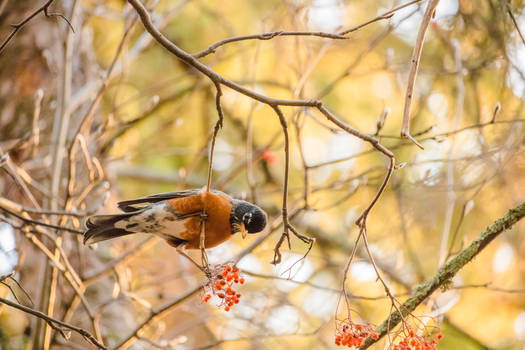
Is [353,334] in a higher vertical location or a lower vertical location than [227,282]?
lower

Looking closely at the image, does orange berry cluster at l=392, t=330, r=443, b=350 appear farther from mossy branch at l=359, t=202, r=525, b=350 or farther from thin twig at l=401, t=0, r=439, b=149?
thin twig at l=401, t=0, r=439, b=149

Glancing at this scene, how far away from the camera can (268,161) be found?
5.31m

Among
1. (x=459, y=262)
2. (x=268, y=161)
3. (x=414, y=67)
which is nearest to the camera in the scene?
(x=414, y=67)

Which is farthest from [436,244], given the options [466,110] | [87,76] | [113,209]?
[87,76]

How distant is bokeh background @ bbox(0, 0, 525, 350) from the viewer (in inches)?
131

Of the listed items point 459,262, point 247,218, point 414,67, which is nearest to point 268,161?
point 247,218

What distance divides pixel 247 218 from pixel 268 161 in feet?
8.15

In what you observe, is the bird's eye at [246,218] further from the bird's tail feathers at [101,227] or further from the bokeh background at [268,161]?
the bird's tail feathers at [101,227]

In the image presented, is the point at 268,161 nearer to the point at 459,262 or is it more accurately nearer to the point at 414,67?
the point at 459,262

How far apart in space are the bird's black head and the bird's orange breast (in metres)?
0.04

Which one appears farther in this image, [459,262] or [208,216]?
[208,216]

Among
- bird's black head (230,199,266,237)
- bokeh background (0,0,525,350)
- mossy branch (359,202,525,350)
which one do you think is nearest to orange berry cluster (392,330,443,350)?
mossy branch (359,202,525,350)

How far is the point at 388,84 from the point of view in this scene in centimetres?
618

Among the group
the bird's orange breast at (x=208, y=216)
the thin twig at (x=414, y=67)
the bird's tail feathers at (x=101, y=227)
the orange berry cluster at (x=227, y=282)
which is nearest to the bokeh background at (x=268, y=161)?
the bird's tail feathers at (x=101, y=227)
